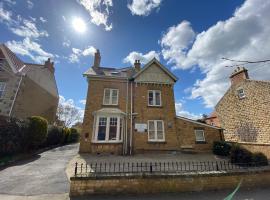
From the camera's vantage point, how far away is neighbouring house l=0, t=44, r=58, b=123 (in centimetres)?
1706

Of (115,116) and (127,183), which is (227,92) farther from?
(127,183)

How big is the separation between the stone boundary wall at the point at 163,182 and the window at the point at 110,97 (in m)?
10.0

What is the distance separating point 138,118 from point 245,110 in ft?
44.5

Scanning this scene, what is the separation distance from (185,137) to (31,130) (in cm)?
1501

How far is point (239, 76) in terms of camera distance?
20.2 m

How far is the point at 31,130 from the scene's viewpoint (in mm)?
14461

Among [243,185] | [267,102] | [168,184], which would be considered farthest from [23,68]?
[267,102]

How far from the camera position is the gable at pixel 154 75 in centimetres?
1673

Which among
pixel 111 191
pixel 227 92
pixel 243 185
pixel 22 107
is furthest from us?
pixel 227 92

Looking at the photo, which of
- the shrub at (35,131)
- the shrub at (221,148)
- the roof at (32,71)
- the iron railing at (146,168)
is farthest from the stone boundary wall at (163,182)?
the roof at (32,71)

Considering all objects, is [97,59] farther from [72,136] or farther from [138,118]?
[72,136]

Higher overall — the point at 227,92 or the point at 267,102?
the point at 227,92

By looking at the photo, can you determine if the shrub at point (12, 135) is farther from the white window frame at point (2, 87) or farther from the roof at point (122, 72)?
the roof at point (122, 72)

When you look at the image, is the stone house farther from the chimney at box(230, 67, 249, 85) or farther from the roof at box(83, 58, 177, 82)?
the roof at box(83, 58, 177, 82)
